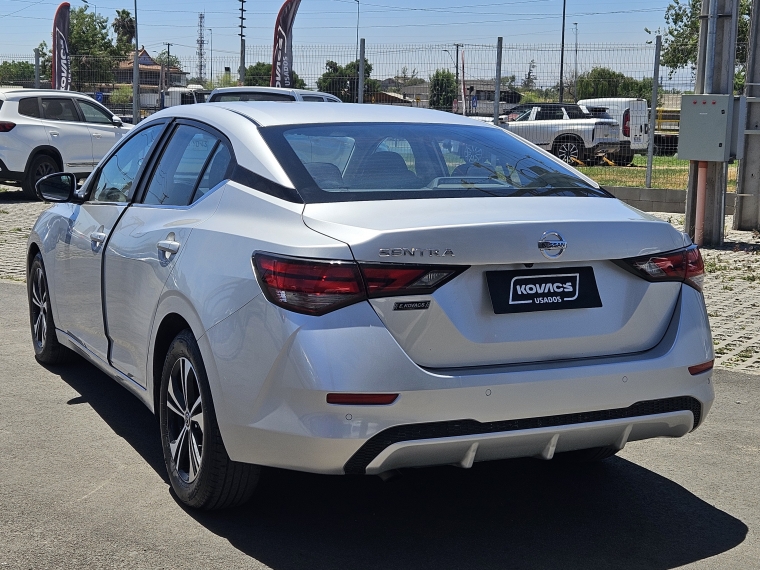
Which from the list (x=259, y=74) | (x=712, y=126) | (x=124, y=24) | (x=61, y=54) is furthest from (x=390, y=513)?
(x=124, y=24)

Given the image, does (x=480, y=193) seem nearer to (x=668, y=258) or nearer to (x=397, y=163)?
(x=397, y=163)

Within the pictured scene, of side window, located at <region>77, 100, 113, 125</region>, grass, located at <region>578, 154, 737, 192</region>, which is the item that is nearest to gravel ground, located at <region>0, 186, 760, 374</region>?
grass, located at <region>578, 154, 737, 192</region>

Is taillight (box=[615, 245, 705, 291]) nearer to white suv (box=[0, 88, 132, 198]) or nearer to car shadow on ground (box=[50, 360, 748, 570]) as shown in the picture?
car shadow on ground (box=[50, 360, 748, 570])

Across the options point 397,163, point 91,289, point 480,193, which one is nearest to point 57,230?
point 91,289

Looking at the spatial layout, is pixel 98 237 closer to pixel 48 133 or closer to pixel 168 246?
pixel 168 246

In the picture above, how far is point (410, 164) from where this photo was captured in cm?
419

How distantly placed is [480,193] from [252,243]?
910 millimetres

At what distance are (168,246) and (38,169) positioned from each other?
14552mm

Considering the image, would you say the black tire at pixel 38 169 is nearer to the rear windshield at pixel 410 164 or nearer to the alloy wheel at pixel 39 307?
the alloy wheel at pixel 39 307

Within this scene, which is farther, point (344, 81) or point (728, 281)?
point (344, 81)

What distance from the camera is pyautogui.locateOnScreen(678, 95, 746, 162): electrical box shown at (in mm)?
11938

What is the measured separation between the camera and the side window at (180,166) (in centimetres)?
438

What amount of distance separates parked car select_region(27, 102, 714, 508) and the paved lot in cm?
28

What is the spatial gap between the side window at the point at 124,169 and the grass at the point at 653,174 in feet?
38.1
